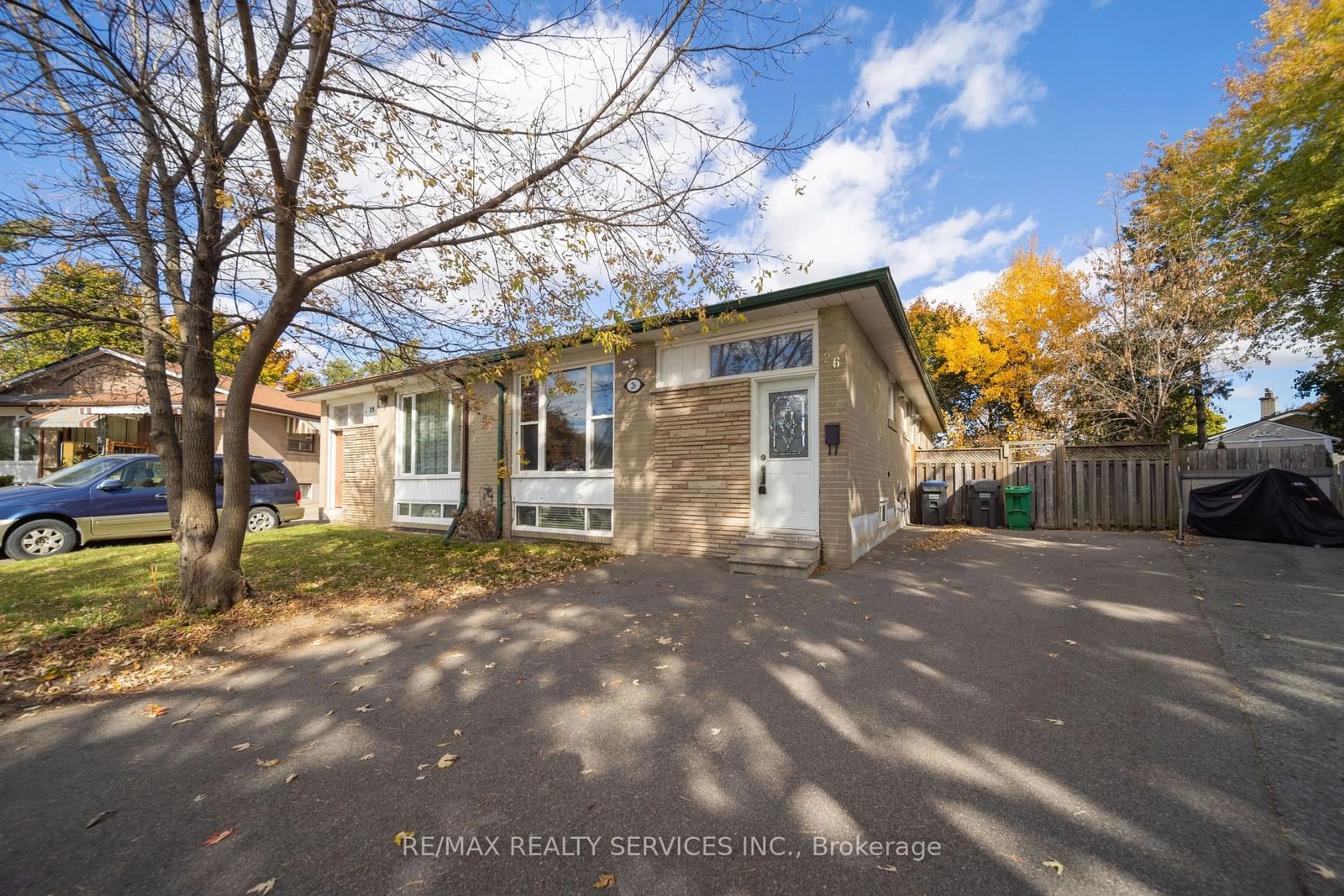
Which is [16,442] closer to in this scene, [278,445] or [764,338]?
[278,445]

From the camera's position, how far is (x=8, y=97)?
365 centimetres

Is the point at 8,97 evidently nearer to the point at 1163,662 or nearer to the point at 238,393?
the point at 238,393

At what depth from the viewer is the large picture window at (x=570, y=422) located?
863cm

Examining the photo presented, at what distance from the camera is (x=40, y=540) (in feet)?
27.3

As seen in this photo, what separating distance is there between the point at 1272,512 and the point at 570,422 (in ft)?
37.4

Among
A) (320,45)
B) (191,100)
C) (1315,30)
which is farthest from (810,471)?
(1315,30)

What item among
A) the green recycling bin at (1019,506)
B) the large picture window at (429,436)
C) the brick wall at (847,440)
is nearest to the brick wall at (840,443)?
the brick wall at (847,440)

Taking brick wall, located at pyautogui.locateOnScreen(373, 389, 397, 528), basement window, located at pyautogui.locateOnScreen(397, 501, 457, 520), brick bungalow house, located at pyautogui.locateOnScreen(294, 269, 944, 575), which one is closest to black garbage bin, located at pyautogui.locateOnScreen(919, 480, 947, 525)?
brick bungalow house, located at pyautogui.locateOnScreen(294, 269, 944, 575)

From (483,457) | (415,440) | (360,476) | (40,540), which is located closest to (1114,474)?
(483,457)

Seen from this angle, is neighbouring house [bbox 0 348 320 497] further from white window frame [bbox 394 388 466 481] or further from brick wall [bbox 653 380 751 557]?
brick wall [bbox 653 380 751 557]

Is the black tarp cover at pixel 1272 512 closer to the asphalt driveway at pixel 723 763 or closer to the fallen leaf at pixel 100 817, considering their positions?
the asphalt driveway at pixel 723 763

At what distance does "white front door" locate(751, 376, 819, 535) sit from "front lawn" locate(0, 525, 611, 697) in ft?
8.40

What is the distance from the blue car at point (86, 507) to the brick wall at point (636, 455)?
5.87 m

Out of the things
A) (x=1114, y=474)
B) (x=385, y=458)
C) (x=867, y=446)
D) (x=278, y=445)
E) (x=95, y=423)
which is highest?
(x=95, y=423)
